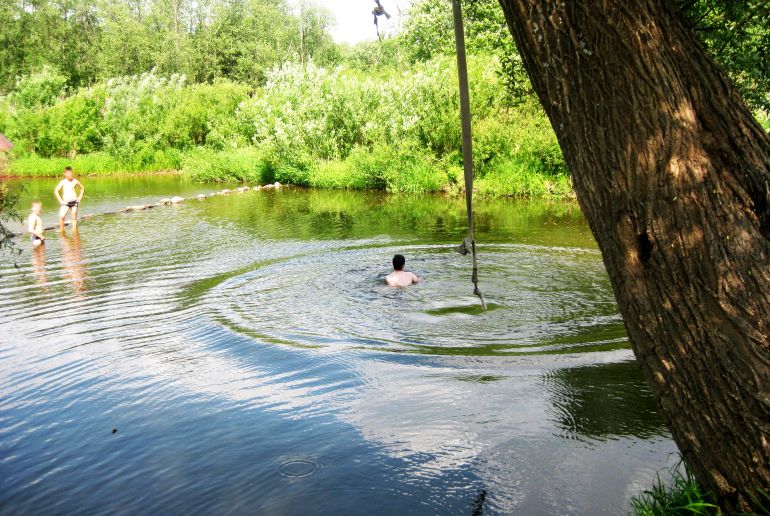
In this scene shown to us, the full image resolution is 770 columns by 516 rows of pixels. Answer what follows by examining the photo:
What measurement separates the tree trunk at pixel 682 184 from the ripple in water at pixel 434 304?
6100 mm

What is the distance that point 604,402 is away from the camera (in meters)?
7.80

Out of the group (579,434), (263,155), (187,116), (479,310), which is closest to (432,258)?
(479,310)

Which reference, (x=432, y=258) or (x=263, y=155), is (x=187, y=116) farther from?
(x=432, y=258)

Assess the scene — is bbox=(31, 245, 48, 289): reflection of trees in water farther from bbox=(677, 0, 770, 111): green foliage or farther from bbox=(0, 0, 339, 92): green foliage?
bbox=(0, 0, 339, 92): green foliage

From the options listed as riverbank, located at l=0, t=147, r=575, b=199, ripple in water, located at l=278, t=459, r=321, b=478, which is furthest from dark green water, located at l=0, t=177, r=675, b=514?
riverbank, located at l=0, t=147, r=575, b=199

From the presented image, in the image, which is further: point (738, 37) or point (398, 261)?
point (398, 261)

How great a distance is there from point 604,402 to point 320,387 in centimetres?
314

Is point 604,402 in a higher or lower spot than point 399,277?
lower

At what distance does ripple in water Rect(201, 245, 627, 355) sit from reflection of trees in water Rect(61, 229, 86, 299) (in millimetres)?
2876

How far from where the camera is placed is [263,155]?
39.2 meters

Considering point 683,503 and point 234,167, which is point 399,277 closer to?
point 683,503

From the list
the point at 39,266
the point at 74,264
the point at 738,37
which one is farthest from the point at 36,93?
the point at 738,37

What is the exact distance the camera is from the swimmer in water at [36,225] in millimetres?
19344

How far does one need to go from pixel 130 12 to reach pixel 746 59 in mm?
Answer: 103188
